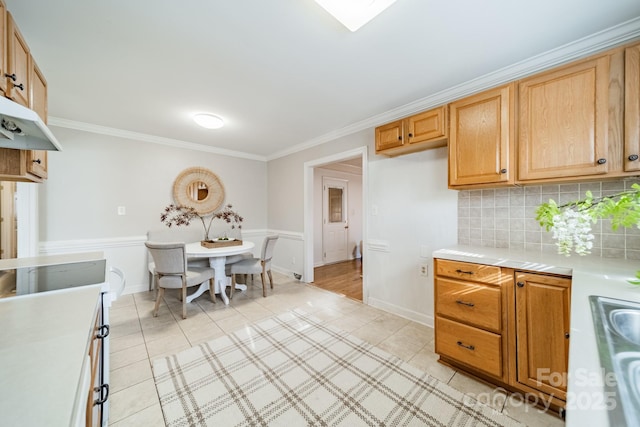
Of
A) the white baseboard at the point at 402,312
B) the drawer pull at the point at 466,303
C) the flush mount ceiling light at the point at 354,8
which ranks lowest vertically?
the white baseboard at the point at 402,312

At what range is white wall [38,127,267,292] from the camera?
2.99 metres

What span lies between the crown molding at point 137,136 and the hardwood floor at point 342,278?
2.67m

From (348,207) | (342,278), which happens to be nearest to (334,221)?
(348,207)

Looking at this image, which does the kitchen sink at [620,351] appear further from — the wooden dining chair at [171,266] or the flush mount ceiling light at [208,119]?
the flush mount ceiling light at [208,119]

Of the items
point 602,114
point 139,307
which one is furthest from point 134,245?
point 602,114

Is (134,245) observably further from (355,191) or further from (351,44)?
(355,191)

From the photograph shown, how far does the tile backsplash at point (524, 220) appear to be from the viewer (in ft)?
5.31

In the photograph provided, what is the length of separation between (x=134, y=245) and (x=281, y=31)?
353cm

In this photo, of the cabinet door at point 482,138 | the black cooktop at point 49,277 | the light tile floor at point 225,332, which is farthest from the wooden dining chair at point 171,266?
the cabinet door at point 482,138

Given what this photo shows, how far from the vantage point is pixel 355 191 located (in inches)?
243

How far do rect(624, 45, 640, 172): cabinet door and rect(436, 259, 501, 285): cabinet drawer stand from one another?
3.03 ft

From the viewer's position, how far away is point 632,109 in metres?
1.37

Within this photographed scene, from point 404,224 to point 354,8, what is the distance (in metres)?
2.04

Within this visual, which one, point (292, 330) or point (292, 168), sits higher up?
point (292, 168)
